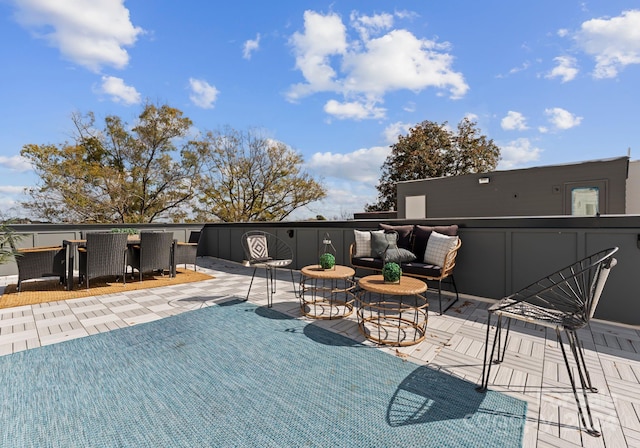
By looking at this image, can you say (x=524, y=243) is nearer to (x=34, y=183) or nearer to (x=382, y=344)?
(x=382, y=344)

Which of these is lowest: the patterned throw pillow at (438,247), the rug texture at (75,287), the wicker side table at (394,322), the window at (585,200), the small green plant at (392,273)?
the rug texture at (75,287)

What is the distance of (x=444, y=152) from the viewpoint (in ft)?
57.3

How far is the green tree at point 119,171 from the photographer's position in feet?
38.9

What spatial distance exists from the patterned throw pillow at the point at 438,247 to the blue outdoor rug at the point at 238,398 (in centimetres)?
175

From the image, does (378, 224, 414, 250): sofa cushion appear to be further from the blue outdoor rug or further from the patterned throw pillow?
the blue outdoor rug

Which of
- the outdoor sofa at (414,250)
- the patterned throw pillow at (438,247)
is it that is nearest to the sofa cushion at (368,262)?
the outdoor sofa at (414,250)

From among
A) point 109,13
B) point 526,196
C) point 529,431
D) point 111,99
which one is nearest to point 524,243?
point 529,431

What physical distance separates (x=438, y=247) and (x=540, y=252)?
3.80 feet

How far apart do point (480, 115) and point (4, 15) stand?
Result: 1973 centimetres

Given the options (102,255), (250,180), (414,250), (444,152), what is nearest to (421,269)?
(414,250)

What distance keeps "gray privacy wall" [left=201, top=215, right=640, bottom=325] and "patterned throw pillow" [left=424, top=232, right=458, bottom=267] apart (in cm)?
50

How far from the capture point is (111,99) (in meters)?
11.5

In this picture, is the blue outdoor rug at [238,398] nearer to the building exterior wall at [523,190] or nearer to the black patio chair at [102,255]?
the black patio chair at [102,255]

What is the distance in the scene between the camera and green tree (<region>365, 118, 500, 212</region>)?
672 inches
